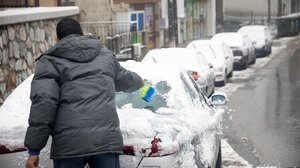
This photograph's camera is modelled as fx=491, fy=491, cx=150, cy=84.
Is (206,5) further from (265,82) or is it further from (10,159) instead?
(10,159)

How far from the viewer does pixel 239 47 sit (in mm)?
20078

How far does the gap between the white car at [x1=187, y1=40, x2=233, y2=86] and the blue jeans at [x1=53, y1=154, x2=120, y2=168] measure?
39.7 feet

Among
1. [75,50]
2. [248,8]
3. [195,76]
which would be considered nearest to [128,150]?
[75,50]

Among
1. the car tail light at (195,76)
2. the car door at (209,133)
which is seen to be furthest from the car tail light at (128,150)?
the car tail light at (195,76)

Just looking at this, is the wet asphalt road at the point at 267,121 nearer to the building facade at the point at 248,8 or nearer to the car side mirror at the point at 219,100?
the car side mirror at the point at 219,100

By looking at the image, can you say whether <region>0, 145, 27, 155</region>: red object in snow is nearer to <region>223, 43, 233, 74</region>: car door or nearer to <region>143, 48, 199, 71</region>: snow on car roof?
<region>143, 48, 199, 71</region>: snow on car roof

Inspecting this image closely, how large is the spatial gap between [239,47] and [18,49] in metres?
→ 13.2

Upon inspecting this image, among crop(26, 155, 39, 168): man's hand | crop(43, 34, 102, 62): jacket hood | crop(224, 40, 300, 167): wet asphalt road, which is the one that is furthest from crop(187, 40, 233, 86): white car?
crop(26, 155, 39, 168): man's hand

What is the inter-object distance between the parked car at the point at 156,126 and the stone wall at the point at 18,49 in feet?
10.4

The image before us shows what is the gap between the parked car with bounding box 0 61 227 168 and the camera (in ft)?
12.0

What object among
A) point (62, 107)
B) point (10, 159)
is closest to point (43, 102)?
point (62, 107)

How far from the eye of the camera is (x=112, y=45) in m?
15.9

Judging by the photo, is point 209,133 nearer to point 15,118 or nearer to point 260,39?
point 15,118

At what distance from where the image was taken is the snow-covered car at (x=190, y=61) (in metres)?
12.1
